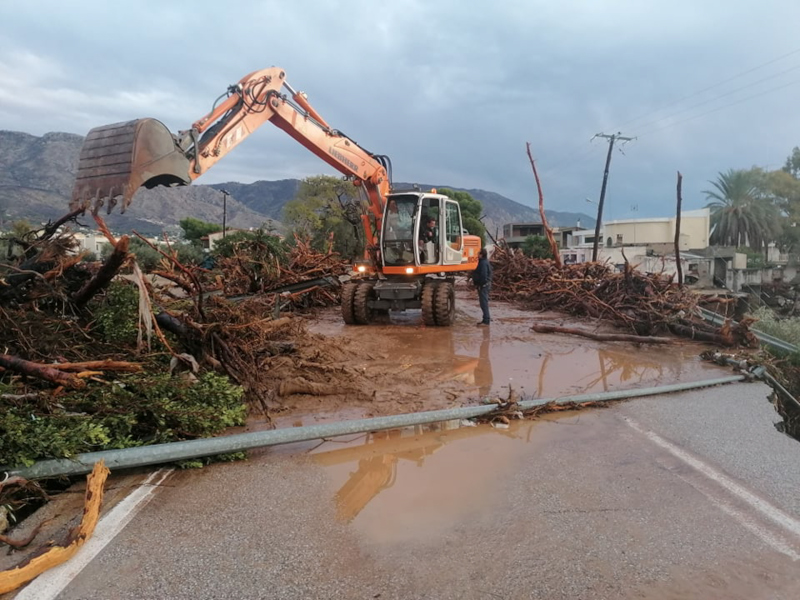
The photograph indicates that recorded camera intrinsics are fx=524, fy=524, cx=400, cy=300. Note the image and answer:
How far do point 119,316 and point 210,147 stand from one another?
3618 millimetres

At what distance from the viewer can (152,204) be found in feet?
557

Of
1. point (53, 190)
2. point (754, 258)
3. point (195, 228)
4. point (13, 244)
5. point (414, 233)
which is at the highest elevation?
point (53, 190)

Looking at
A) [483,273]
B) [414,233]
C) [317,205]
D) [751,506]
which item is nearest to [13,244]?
[414,233]

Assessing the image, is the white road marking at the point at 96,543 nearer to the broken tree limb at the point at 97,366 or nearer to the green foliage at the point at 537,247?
the broken tree limb at the point at 97,366

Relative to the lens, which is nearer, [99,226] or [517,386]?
Answer: [99,226]

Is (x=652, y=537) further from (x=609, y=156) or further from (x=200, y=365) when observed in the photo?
(x=609, y=156)

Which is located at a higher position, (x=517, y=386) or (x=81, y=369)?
(x=81, y=369)

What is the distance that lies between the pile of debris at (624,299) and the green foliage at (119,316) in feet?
32.5

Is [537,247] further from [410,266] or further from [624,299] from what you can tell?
[410,266]

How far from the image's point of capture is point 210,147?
8.24m

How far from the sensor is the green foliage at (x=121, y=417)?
Result: 371 cm

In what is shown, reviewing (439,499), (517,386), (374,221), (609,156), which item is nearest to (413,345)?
(517,386)

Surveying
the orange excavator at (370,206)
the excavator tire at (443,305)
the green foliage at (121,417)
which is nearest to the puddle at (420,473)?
the green foliage at (121,417)

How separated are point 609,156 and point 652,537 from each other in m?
32.8
